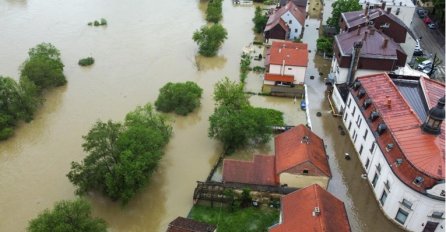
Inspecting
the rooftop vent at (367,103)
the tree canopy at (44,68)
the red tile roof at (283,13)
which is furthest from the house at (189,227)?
the red tile roof at (283,13)

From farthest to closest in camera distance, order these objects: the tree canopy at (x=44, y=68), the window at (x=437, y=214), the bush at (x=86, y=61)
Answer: the bush at (x=86, y=61), the tree canopy at (x=44, y=68), the window at (x=437, y=214)


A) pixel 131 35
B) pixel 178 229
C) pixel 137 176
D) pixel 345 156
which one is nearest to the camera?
pixel 178 229

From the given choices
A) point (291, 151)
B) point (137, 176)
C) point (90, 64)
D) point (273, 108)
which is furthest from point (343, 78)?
point (90, 64)

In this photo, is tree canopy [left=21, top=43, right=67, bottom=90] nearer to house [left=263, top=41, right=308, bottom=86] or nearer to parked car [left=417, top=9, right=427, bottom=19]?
house [left=263, top=41, right=308, bottom=86]

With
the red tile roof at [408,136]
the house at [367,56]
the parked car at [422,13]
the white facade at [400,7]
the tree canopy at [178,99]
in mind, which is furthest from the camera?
the parked car at [422,13]

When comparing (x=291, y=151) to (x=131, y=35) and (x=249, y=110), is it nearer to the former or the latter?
(x=249, y=110)

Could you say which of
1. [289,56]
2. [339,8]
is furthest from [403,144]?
[339,8]

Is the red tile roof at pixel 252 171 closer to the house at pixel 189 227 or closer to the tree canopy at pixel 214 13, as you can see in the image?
the house at pixel 189 227
